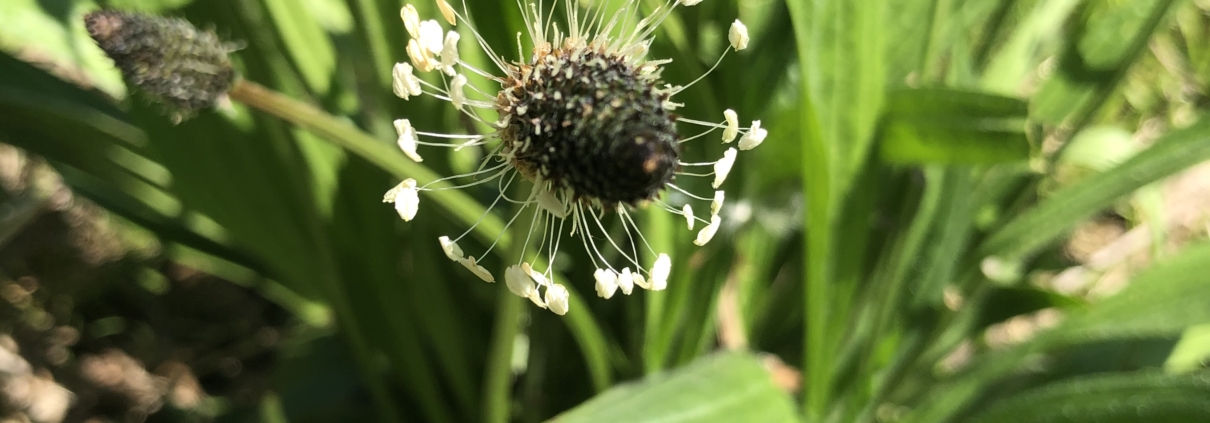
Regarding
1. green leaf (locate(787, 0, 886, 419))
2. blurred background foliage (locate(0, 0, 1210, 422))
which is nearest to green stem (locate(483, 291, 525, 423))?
blurred background foliage (locate(0, 0, 1210, 422))

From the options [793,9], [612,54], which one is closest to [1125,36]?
[793,9]

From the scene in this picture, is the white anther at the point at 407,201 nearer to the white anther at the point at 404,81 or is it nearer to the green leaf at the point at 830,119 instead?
the white anther at the point at 404,81

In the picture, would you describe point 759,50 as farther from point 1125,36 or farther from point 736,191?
point 1125,36

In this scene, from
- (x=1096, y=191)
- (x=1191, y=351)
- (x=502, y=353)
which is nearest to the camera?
(x=502, y=353)

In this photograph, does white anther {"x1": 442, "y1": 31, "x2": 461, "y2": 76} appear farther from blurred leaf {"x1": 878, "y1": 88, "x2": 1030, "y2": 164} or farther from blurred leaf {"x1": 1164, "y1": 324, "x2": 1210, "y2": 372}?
blurred leaf {"x1": 1164, "y1": 324, "x2": 1210, "y2": 372}

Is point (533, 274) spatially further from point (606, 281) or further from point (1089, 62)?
point (1089, 62)

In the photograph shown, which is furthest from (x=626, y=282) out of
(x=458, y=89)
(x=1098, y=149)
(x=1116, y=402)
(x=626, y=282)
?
(x=1098, y=149)
